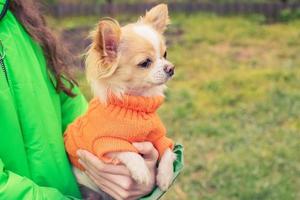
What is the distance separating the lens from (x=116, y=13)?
891cm

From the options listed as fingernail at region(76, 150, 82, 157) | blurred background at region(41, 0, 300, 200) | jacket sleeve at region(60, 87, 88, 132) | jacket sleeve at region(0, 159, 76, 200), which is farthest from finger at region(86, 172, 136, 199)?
blurred background at region(41, 0, 300, 200)

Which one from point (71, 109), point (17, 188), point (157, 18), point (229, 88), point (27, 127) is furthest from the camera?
point (229, 88)

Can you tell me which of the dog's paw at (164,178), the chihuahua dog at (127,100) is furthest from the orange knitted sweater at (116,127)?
the dog's paw at (164,178)

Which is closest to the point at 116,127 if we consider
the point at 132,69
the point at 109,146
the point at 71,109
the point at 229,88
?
the point at 109,146

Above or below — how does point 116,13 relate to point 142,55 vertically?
below

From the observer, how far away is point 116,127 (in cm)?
183

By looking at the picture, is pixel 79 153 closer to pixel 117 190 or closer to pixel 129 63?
pixel 117 190

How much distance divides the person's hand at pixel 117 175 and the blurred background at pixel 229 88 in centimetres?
38

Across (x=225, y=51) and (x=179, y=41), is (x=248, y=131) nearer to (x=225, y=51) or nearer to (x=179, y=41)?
(x=225, y=51)

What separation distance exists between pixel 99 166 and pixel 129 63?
0.32 meters

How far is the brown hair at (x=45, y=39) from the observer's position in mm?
1865

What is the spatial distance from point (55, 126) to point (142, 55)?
13.2 inches

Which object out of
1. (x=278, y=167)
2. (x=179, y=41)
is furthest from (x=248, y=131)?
(x=179, y=41)

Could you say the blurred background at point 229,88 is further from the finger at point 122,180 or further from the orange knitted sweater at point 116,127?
the finger at point 122,180
